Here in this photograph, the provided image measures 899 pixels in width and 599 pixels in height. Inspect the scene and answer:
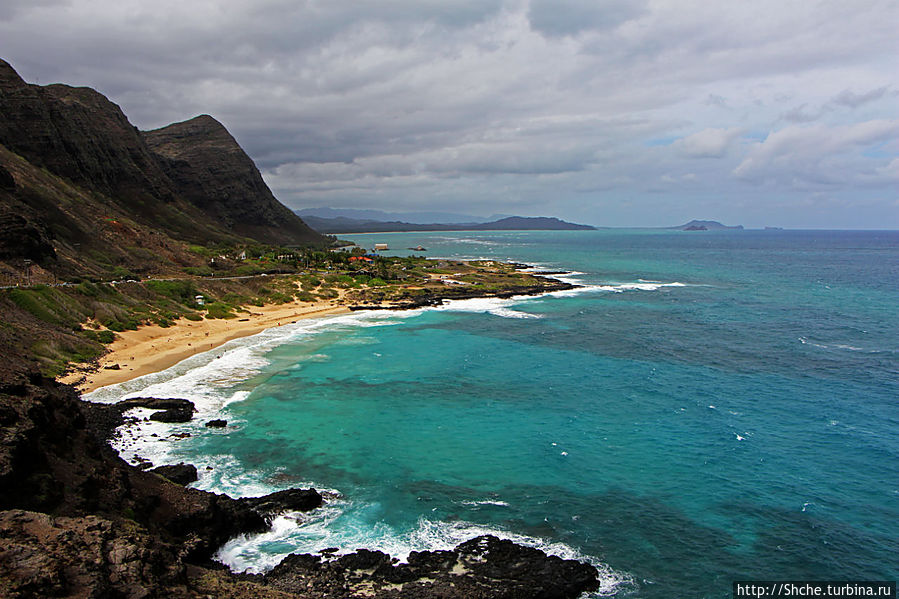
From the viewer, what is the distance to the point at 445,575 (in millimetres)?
19641

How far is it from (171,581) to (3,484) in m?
6.16

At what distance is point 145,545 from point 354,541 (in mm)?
8949

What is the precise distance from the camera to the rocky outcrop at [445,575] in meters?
18.6

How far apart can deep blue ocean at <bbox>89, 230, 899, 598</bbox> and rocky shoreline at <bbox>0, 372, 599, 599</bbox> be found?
1.42 meters

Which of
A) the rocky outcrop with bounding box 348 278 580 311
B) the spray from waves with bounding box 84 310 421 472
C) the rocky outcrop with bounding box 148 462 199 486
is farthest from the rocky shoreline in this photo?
the rocky outcrop with bounding box 348 278 580 311

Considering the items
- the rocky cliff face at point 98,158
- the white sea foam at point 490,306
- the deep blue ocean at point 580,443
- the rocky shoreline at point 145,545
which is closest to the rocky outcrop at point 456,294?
the white sea foam at point 490,306

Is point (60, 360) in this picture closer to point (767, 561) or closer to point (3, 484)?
point (3, 484)

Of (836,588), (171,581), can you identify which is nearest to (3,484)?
(171,581)

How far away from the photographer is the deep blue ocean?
73.8 feet

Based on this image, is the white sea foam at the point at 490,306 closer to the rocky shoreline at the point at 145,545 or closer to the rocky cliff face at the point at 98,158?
the rocky shoreline at the point at 145,545

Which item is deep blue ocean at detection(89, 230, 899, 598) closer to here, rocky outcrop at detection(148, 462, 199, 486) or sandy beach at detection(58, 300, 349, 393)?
rocky outcrop at detection(148, 462, 199, 486)

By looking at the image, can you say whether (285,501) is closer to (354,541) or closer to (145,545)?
(354,541)

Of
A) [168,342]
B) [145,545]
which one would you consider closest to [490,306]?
[168,342]

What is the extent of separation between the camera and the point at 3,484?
619 inches
